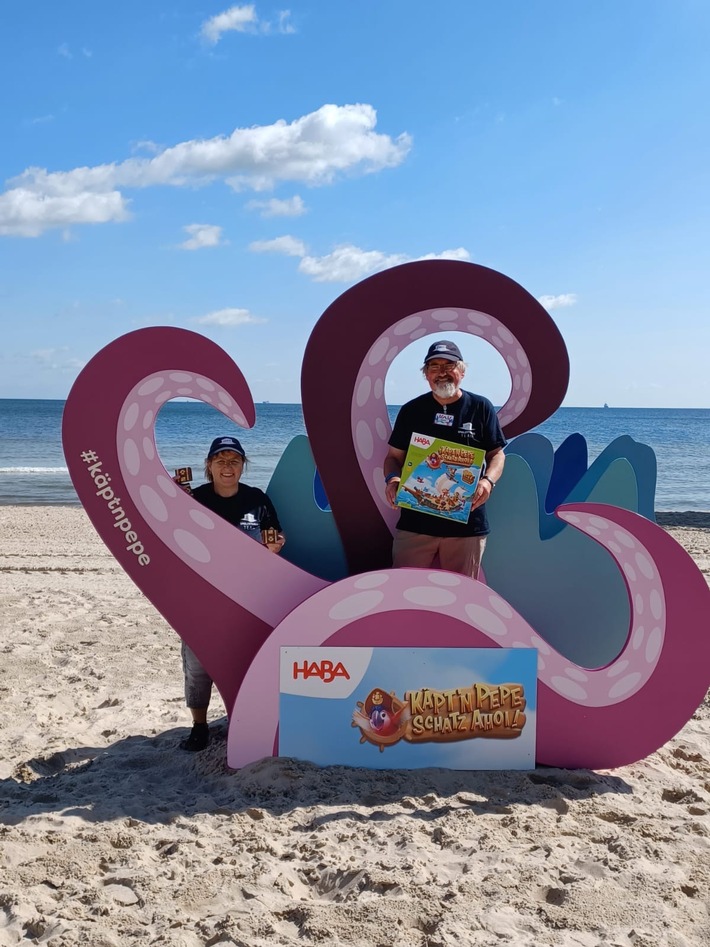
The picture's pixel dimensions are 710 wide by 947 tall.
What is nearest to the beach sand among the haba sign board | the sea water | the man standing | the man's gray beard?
the haba sign board

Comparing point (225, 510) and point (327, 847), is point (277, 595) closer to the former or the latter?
point (225, 510)

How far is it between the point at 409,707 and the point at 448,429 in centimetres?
114

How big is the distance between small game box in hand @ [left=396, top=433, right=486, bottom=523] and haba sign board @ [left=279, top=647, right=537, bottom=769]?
0.58 meters

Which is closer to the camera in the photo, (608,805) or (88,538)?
(608,805)

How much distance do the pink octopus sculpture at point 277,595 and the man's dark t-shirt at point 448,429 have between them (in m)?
0.24

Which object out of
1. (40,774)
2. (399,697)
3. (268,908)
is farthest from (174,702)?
(268,908)

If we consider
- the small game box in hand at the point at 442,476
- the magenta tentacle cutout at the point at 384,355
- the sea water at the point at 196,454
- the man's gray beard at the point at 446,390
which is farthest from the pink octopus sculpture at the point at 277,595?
the sea water at the point at 196,454

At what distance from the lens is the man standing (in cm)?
→ 336

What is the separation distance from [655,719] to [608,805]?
498 millimetres

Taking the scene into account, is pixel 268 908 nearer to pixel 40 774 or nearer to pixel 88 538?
pixel 40 774

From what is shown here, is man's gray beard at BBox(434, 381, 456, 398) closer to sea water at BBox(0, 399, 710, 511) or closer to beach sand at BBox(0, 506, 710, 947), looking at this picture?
beach sand at BBox(0, 506, 710, 947)

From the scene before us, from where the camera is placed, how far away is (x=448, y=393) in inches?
132

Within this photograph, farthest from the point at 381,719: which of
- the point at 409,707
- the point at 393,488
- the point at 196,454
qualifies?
the point at 196,454

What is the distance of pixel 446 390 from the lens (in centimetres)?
335
